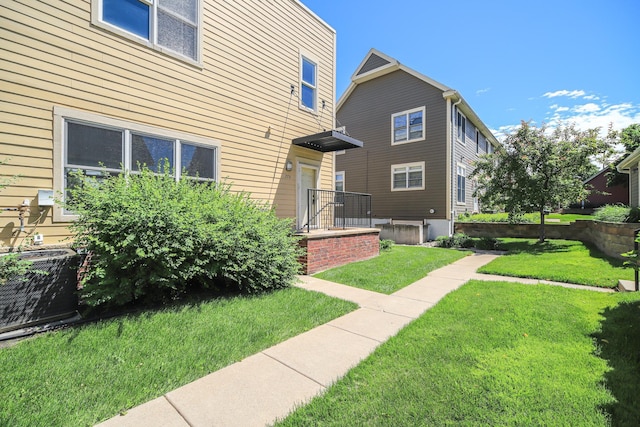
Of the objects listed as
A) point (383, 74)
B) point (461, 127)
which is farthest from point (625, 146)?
point (383, 74)

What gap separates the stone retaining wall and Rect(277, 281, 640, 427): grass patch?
201 inches

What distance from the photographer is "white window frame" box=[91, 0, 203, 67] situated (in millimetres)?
4781

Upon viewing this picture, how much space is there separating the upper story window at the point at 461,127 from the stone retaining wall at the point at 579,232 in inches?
177

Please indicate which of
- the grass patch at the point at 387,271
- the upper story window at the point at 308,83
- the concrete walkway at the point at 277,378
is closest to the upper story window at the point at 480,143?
the grass patch at the point at 387,271

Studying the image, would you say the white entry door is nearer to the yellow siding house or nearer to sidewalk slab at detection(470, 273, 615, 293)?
the yellow siding house

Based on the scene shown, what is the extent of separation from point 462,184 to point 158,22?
14.7m

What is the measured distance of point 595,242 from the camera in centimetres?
1041

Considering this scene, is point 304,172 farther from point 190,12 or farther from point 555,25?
point 555,25

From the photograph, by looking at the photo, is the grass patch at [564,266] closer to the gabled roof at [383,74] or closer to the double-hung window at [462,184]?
the double-hung window at [462,184]

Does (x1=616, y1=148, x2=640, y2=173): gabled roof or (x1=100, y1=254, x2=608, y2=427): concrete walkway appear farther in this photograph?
(x1=616, y1=148, x2=640, y2=173): gabled roof

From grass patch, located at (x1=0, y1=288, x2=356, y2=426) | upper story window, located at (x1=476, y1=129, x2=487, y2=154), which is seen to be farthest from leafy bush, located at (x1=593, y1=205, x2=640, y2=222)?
grass patch, located at (x1=0, y1=288, x2=356, y2=426)

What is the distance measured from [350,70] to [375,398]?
18.8m

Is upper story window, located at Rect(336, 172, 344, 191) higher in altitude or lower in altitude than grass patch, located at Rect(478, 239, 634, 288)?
higher

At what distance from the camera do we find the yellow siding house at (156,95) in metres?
4.16
